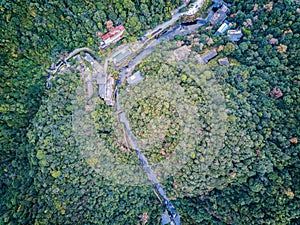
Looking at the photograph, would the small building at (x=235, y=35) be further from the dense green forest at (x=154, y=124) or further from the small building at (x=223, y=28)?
the small building at (x=223, y=28)

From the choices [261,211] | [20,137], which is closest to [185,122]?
[261,211]

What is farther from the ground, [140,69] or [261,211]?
[140,69]

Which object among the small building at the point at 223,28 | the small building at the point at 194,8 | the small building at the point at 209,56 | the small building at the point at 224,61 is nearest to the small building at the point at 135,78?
the small building at the point at 209,56

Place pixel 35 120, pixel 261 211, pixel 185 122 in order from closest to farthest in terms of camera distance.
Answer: pixel 261 211 → pixel 185 122 → pixel 35 120

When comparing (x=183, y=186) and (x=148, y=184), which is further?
(x=148, y=184)

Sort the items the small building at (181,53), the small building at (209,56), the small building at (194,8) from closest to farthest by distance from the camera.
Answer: the small building at (181,53)
the small building at (209,56)
the small building at (194,8)

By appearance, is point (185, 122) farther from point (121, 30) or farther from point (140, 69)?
point (121, 30)

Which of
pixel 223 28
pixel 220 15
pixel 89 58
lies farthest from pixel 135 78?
pixel 220 15
